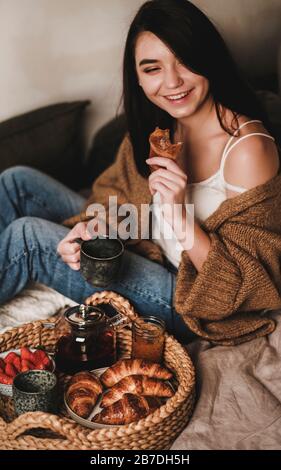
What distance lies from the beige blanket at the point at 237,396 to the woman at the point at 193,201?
0.05 m

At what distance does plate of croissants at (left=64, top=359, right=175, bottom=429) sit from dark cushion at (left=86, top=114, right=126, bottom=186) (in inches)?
39.9

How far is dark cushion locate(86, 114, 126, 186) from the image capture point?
2.13m

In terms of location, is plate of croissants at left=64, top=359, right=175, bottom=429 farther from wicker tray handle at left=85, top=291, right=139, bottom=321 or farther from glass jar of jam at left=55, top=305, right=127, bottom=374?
wicker tray handle at left=85, top=291, right=139, bottom=321

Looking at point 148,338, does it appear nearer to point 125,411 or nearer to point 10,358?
point 125,411

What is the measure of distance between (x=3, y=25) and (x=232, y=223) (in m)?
1.04

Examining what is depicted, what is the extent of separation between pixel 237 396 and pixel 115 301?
1.25 ft

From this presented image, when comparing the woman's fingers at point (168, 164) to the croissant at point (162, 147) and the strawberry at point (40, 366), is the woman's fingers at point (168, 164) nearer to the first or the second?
the croissant at point (162, 147)

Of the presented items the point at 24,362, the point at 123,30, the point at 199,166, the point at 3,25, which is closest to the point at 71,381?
the point at 24,362

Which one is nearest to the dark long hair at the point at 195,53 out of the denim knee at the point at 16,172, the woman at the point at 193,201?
the woman at the point at 193,201

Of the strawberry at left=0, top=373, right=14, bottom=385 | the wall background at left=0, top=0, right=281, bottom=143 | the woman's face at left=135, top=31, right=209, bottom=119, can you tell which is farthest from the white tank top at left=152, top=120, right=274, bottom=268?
the wall background at left=0, top=0, right=281, bottom=143

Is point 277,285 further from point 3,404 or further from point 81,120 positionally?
point 81,120

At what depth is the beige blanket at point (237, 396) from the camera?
1.22m

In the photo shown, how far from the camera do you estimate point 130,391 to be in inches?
49.3

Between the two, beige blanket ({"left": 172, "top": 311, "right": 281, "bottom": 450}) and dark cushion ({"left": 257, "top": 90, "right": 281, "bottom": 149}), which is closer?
beige blanket ({"left": 172, "top": 311, "right": 281, "bottom": 450})
